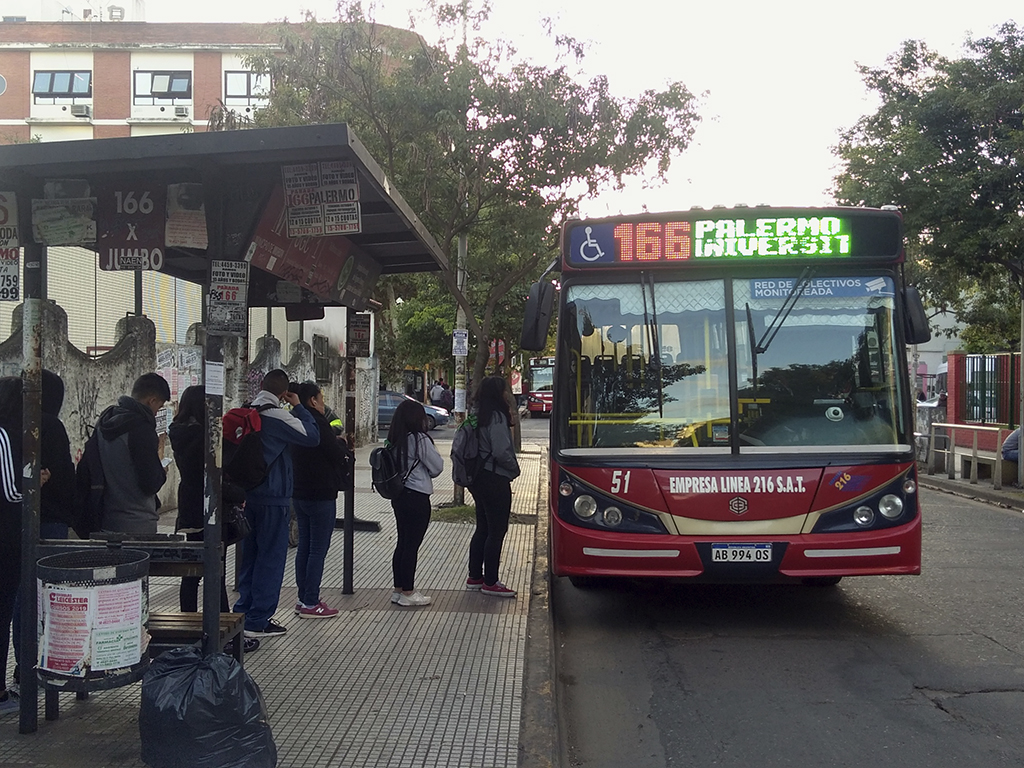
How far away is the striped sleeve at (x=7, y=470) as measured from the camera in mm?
4695

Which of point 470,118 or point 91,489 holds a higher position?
point 470,118

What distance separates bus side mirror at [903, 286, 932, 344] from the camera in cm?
701

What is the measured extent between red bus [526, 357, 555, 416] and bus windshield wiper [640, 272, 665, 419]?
4035 centimetres

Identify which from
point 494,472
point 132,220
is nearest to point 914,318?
point 494,472

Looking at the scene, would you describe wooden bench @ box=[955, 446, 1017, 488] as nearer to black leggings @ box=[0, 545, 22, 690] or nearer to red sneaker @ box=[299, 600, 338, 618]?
red sneaker @ box=[299, 600, 338, 618]

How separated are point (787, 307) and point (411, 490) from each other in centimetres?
304

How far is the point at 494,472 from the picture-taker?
767 centimetres

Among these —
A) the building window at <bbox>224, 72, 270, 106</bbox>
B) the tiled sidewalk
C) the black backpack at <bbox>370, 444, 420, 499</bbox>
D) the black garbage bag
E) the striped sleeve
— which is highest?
the building window at <bbox>224, 72, 270, 106</bbox>

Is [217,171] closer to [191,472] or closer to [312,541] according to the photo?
[191,472]

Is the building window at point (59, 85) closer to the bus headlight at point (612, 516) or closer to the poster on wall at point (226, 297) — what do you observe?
the bus headlight at point (612, 516)

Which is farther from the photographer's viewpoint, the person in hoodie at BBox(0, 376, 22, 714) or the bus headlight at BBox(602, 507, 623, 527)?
the bus headlight at BBox(602, 507, 623, 527)

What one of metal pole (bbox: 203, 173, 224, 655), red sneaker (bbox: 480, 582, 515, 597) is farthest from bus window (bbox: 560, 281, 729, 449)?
metal pole (bbox: 203, 173, 224, 655)

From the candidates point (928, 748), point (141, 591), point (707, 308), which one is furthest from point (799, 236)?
point (141, 591)

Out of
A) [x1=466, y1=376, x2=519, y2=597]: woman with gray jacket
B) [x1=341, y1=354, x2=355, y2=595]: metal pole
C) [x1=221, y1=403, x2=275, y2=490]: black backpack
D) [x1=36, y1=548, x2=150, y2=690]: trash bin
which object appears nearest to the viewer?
[x1=36, y1=548, x2=150, y2=690]: trash bin
